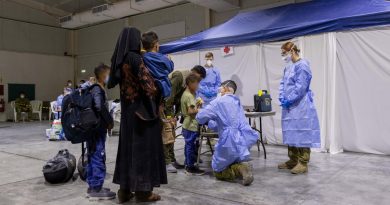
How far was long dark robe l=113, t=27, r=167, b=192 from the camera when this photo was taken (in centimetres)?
260

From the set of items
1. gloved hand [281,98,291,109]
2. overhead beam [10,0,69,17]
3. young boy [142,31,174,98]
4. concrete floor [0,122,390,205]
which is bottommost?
concrete floor [0,122,390,205]

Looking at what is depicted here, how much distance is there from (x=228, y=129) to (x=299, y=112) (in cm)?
90

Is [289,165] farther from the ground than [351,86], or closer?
closer

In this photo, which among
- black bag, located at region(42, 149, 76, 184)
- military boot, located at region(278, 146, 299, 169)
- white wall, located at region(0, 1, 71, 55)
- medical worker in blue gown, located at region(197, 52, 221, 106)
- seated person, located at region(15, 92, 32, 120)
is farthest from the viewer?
white wall, located at region(0, 1, 71, 55)

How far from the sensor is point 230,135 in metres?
3.40

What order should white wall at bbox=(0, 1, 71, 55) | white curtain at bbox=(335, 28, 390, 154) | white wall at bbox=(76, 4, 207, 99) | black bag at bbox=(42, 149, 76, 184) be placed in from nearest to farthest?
black bag at bbox=(42, 149, 76, 184) → white curtain at bbox=(335, 28, 390, 154) → white wall at bbox=(76, 4, 207, 99) → white wall at bbox=(0, 1, 71, 55)

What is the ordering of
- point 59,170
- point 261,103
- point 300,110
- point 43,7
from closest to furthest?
1. point 59,170
2. point 300,110
3. point 261,103
4. point 43,7

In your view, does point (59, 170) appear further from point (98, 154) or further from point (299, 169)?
point (299, 169)

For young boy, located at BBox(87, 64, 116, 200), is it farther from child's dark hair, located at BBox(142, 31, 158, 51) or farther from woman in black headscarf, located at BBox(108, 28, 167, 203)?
child's dark hair, located at BBox(142, 31, 158, 51)

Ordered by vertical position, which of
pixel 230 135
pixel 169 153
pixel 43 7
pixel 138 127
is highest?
pixel 43 7

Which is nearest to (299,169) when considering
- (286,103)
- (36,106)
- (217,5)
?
(286,103)

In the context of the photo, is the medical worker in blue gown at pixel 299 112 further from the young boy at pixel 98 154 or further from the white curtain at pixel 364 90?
the young boy at pixel 98 154

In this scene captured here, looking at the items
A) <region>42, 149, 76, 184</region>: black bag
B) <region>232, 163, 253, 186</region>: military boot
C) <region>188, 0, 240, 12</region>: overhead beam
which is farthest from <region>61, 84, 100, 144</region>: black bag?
<region>188, 0, 240, 12</region>: overhead beam

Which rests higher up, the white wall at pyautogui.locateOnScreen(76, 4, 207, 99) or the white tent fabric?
the white wall at pyautogui.locateOnScreen(76, 4, 207, 99)
